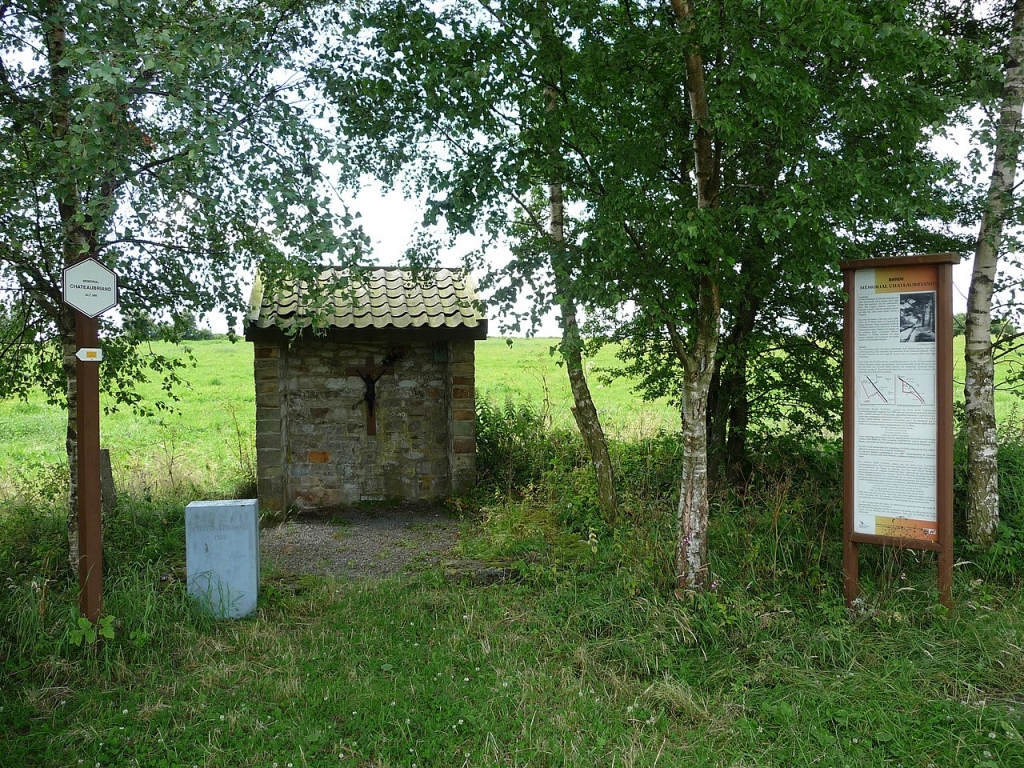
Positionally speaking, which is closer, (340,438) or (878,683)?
(878,683)

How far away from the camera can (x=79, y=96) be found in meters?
3.55

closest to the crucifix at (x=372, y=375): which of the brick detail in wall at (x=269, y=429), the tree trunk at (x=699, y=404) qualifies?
the brick detail in wall at (x=269, y=429)

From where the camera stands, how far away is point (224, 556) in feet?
16.0

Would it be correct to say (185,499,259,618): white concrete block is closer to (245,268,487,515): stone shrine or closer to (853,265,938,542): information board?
(245,268,487,515): stone shrine

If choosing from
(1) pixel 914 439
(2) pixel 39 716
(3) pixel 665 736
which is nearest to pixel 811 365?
(1) pixel 914 439

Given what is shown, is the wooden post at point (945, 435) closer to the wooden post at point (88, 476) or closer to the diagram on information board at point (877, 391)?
the diagram on information board at point (877, 391)

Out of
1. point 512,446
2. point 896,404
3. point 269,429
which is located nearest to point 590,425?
point 512,446

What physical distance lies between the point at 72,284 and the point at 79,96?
111 cm

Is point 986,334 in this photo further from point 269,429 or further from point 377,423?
point 269,429

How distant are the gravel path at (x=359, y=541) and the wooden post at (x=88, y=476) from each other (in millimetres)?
1651

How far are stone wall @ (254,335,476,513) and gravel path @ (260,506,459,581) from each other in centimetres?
38

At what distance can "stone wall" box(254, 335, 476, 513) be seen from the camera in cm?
834

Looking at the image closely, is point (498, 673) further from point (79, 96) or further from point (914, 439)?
point (79, 96)

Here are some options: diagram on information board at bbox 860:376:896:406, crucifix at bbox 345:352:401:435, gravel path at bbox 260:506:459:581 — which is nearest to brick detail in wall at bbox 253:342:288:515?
gravel path at bbox 260:506:459:581
